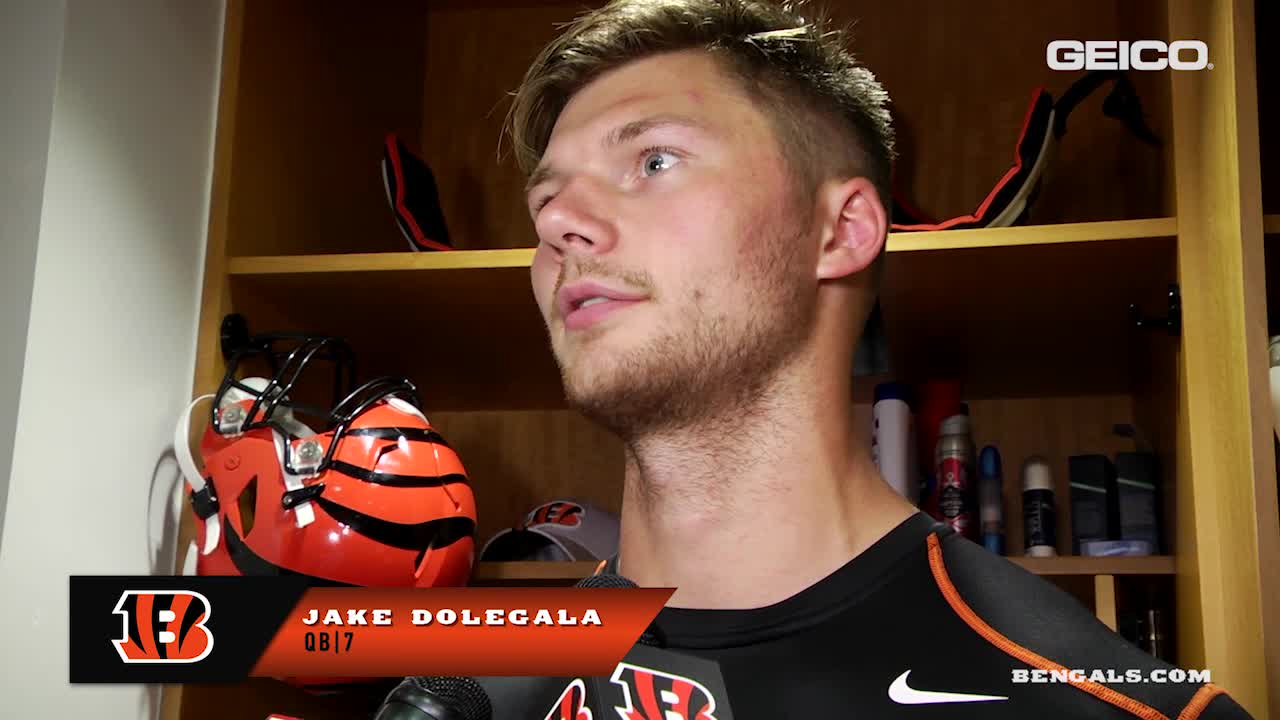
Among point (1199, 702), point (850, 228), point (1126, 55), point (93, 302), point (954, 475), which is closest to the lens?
point (1199, 702)

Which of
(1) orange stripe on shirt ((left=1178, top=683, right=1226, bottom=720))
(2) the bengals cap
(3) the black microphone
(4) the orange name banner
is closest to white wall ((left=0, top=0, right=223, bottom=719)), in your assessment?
(4) the orange name banner

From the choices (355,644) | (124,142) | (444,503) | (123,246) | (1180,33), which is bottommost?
(355,644)

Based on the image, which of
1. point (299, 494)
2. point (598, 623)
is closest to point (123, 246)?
point (299, 494)

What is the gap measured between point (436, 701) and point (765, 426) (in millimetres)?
329

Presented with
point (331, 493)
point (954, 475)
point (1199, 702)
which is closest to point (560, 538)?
point (331, 493)

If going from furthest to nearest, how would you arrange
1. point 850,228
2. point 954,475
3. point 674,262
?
point 954,475, point 850,228, point 674,262

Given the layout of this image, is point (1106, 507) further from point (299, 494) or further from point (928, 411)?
point (299, 494)

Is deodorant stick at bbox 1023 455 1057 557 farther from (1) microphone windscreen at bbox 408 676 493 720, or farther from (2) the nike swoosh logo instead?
(1) microphone windscreen at bbox 408 676 493 720

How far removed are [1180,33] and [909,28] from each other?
741mm

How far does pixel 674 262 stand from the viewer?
3.31 feet

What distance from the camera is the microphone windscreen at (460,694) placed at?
0.94m

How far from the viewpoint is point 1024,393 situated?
1933mm

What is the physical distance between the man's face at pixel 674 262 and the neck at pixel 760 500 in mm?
27

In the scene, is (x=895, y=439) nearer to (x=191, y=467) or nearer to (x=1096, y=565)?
(x=1096, y=565)
